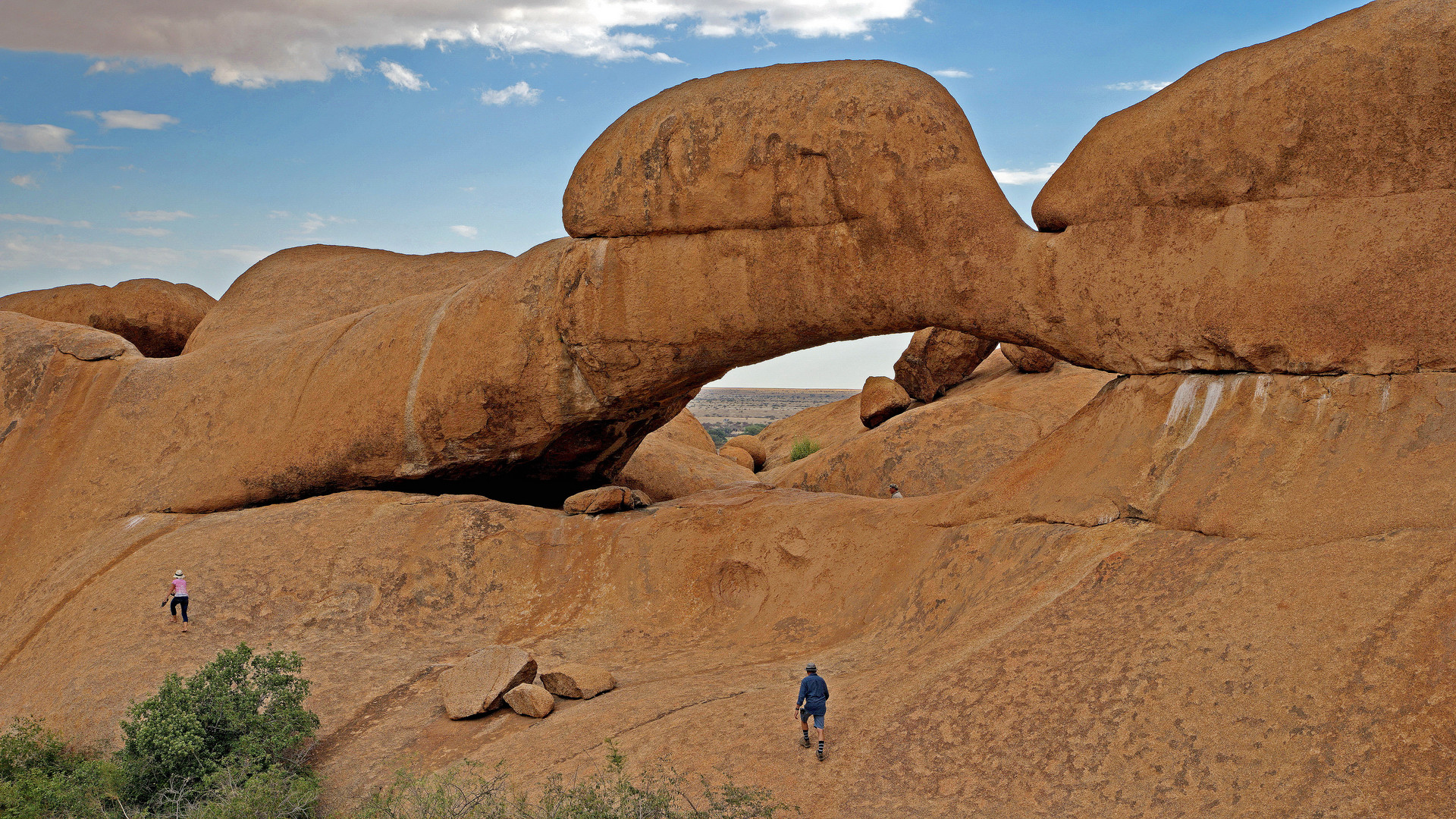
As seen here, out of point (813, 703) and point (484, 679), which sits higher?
point (813, 703)

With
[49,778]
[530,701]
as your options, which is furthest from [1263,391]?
[49,778]

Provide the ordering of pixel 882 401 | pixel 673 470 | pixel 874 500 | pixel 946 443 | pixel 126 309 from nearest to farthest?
1. pixel 874 500
2. pixel 673 470
3. pixel 946 443
4. pixel 126 309
5. pixel 882 401

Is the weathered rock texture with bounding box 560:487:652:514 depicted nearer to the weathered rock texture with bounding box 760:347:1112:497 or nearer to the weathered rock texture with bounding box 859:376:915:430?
the weathered rock texture with bounding box 760:347:1112:497

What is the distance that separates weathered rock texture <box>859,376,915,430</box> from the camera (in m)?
23.1

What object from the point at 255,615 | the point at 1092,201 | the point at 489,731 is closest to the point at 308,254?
the point at 255,615

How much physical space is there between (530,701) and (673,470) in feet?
28.7

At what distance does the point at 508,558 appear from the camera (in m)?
12.1

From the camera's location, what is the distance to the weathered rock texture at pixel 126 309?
18969mm

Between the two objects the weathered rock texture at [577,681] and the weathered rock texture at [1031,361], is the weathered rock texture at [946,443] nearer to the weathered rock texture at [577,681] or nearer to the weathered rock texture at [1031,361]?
the weathered rock texture at [1031,361]

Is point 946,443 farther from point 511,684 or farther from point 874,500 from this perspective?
point 511,684

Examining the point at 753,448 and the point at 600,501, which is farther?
the point at 753,448

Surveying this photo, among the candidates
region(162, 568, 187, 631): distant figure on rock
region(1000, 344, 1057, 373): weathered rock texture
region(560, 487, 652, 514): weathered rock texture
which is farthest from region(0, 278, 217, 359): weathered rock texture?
region(1000, 344, 1057, 373): weathered rock texture

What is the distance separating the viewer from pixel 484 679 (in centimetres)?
942

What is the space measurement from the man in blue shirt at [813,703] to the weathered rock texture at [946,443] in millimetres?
9217
